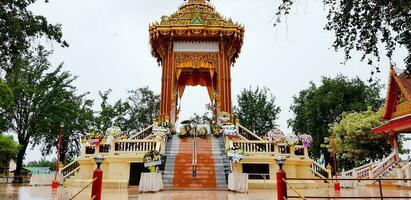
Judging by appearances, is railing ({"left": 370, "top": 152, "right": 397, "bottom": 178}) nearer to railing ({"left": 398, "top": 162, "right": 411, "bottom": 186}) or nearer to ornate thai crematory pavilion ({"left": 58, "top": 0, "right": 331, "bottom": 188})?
railing ({"left": 398, "top": 162, "right": 411, "bottom": 186})

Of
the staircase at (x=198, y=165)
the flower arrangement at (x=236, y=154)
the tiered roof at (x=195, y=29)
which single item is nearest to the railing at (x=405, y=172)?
the flower arrangement at (x=236, y=154)

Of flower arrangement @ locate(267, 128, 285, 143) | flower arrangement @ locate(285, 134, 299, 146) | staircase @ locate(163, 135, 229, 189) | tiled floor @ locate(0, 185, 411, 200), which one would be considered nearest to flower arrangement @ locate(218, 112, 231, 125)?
staircase @ locate(163, 135, 229, 189)

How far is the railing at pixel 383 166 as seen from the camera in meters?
18.9

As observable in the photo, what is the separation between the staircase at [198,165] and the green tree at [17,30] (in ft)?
23.9

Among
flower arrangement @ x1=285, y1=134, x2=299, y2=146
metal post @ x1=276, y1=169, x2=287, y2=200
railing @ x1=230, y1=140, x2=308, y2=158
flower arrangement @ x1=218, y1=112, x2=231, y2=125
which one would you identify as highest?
flower arrangement @ x1=218, y1=112, x2=231, y2=125

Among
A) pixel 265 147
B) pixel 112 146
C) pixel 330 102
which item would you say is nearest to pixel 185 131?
pixel 112 146

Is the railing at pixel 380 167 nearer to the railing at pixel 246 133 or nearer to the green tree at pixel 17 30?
the railing at pixel 246 133

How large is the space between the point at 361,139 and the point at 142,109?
22969mm

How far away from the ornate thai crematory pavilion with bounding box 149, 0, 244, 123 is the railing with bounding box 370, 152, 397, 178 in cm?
896

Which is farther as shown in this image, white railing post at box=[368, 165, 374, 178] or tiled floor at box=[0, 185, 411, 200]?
white railing post at box=[368, 165, 374, 178]

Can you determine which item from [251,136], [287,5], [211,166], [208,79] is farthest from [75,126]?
[287,5]

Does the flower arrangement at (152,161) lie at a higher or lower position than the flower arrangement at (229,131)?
lower

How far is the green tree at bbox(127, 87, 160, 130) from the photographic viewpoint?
1526 inches

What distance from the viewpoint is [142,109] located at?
39.2 metres
